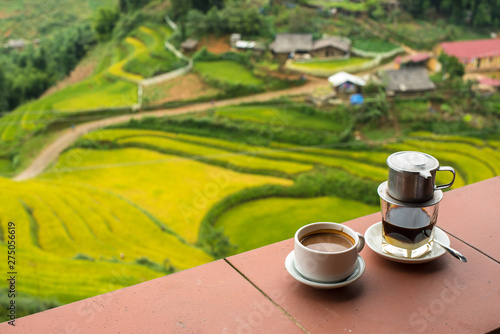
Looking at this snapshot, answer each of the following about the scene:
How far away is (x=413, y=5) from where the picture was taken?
15469 millimetres

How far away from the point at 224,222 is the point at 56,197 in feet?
10.6

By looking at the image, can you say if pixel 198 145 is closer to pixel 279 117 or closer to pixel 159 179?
pixel 159 179

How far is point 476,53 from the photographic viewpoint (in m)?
14.3

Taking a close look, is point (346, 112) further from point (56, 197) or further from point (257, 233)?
point (56, 197)

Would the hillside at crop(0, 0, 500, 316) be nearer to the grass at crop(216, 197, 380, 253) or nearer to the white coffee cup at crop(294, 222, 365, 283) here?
the grass at crop(216, 197, 380, 253)

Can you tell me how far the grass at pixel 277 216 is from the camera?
9.25 metres

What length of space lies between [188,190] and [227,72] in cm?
465

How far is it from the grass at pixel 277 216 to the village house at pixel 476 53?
653 centimetres

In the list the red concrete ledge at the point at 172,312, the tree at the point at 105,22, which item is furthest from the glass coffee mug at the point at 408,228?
the tree at the point at 105,22

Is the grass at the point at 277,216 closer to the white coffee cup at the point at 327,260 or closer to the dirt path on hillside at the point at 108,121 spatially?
the dirt path on hillside at the point at 108,121

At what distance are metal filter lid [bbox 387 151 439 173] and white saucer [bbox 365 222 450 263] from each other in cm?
18

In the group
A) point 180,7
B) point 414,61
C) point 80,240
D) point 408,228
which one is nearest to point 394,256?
point 408,228

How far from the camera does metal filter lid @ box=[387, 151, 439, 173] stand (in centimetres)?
99

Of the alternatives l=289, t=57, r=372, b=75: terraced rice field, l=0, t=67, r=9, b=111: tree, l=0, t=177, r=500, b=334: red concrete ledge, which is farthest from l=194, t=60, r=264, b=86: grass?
l=0, t=177, r=500, b=334: red concrete ledge
